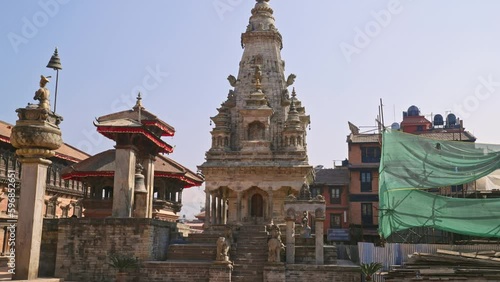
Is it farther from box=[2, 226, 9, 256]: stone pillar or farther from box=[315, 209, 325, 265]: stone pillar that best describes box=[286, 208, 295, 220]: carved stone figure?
box=[2, 226, 9, 256]: stone pillar

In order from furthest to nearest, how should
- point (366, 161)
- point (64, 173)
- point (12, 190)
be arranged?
1. point (366, 161)
2. point (64, 173)
3. point (12, 190)

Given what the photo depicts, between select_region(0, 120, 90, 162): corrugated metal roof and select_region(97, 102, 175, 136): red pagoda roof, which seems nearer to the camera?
select_region(97, 102, 175, 136): red pagoda roof

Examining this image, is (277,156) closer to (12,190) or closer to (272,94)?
(272,94)

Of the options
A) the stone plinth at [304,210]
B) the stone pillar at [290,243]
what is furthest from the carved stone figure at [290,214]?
the stone pillar at [290,243]

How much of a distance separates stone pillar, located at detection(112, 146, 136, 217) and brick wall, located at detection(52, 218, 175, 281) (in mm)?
932

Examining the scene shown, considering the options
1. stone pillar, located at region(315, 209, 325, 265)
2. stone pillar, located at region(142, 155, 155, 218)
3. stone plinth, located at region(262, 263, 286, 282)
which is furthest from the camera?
stone pillar, located at region(142, 155, 155, 218)

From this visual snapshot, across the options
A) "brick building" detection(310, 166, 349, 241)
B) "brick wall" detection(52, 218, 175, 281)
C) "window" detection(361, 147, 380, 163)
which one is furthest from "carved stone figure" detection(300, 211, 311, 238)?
"window" detection(361, 147, 380, 163)

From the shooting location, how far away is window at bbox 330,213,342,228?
48781 millimetres

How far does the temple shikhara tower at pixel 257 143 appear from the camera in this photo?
35719mm

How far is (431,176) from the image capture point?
2556cm

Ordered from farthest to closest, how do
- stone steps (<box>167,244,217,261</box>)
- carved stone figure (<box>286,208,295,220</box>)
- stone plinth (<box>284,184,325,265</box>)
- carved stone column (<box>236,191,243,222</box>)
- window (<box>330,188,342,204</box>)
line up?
1. window (<box>330,188,342,204</box>)
2. carved stone column (<box>236,191,243,222</box>)
3. stone steps (<box>167,244,217,261</box>)
4. carved stone figure (<box>286,208,295,220</box>)
5. stone plinth (<box>284,184,325,265</box>)

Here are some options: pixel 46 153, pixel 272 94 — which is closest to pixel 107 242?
pixel 46 153

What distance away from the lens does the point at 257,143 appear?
36688 mm

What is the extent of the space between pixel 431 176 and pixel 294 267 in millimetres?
8633
